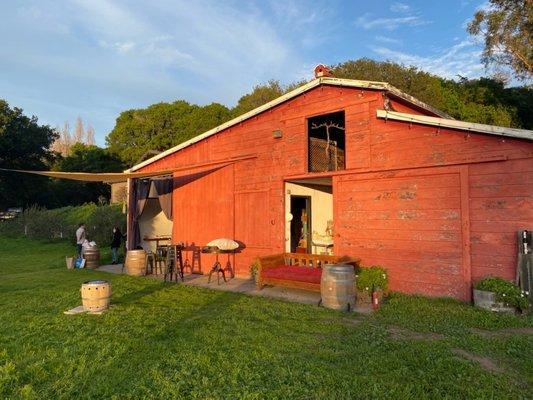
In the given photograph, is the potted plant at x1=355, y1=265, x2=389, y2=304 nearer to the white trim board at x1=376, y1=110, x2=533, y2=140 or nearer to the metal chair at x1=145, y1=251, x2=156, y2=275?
the white trim board at x1=376, y1=110, x2=533, y2=140

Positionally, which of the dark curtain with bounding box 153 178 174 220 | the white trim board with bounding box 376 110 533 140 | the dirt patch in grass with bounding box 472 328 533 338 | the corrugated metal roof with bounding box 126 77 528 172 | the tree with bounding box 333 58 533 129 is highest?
the tree with bounding box 333 58 533 129

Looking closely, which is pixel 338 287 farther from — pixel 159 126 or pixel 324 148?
pixel 159 126

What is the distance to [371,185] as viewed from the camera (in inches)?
356

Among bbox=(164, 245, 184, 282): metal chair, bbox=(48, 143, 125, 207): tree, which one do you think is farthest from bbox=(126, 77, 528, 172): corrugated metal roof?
Answer: bbox=(48, 143, 125, 207): tree

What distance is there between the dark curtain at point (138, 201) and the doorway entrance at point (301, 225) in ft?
17.1

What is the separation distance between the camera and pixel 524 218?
7152 mm

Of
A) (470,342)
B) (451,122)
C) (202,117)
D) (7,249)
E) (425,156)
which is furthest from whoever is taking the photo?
(202,117)

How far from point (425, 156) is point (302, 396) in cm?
590

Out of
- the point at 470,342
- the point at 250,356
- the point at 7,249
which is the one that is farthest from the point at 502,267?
the point at 7,249

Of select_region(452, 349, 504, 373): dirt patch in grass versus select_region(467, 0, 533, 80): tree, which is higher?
select_region(467, 0, 533, 80): tree

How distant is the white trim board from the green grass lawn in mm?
3089

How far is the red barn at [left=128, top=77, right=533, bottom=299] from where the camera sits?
7504 mm

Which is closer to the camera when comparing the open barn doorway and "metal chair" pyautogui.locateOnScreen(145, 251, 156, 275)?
"metal chair" pyautogui.locateOnScreen(145, 251, 156, 275)

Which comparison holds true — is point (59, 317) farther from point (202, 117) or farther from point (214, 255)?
point (202, 117)
